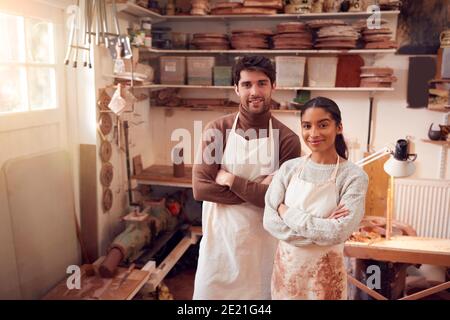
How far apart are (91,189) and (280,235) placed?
138 centimetres

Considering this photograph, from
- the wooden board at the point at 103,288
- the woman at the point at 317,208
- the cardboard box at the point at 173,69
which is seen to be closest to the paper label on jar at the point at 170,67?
the cardboard box at the point at 173,69

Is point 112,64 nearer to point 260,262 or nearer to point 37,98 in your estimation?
point 37,98

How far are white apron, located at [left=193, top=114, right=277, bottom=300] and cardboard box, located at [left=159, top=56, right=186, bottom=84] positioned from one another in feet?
5.02

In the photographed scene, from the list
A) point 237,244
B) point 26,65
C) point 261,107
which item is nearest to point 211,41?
point 26,65

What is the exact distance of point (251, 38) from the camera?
8.38 ft

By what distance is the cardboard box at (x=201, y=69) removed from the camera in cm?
269

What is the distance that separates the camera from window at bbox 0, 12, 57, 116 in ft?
5.44

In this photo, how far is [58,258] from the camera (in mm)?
1970

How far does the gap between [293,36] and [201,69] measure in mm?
625

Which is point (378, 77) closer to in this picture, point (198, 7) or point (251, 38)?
point (251, 38)

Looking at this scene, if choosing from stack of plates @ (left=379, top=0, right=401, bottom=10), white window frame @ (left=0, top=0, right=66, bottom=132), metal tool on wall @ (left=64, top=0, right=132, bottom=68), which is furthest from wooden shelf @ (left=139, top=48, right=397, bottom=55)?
white window frame @ (left=0, top=0, right=66, bottom=132)

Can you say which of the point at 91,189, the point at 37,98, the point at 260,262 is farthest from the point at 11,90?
the point at 260,262

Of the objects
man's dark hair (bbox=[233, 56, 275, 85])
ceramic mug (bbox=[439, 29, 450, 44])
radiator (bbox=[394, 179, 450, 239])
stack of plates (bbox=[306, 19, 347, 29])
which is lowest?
radiator (bbox=[394, 179, 450, 239])

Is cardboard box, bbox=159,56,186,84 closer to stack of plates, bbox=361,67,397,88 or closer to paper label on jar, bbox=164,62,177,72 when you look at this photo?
paper label on jar, bbox=164,62,177,72
